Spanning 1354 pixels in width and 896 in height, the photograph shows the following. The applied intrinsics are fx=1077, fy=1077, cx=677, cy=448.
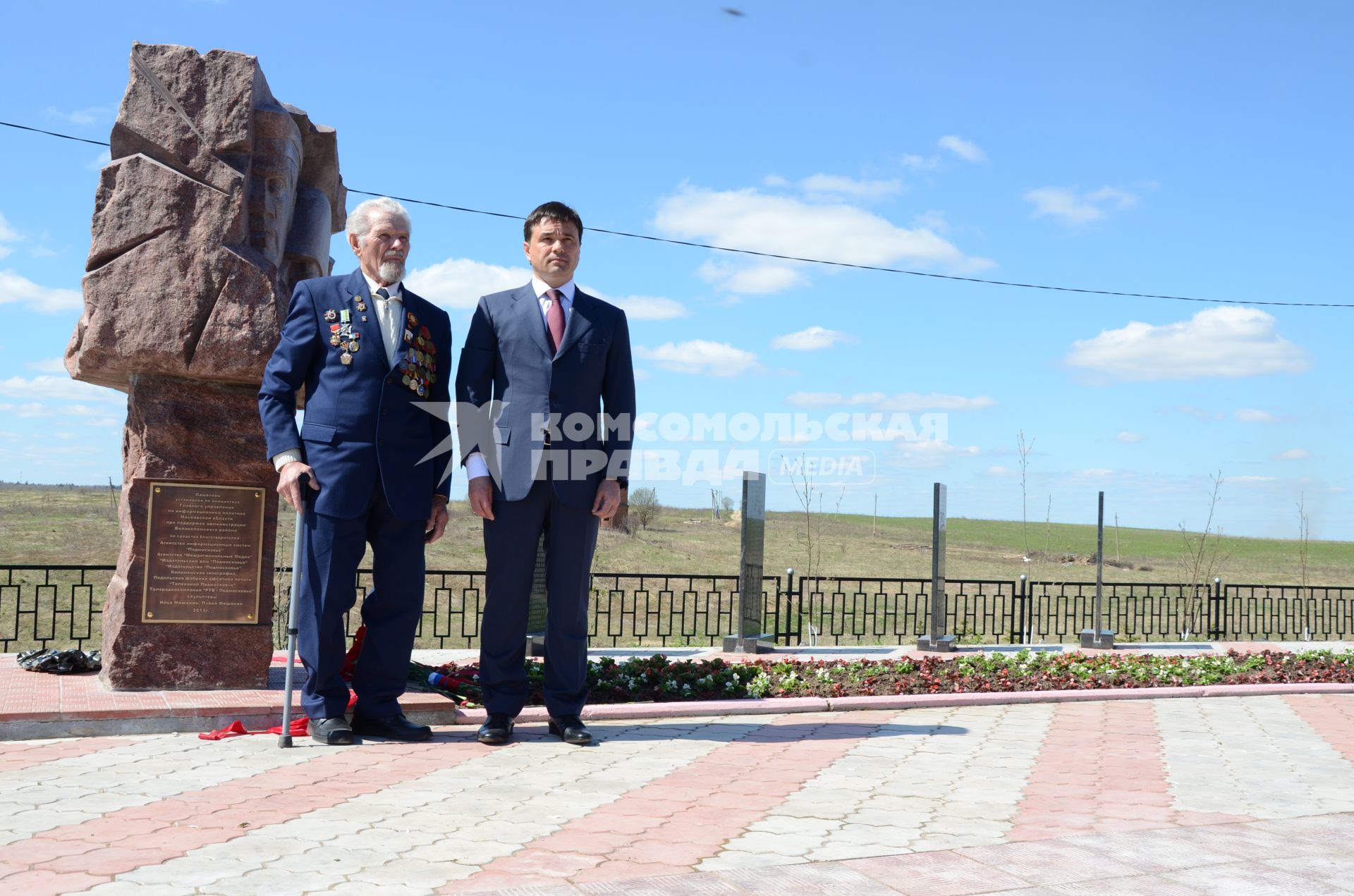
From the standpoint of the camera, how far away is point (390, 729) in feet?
14.7

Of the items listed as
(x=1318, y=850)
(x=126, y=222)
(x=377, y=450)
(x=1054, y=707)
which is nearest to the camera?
(x=1318, y=850)

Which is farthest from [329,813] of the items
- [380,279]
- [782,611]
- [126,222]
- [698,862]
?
[782,611]

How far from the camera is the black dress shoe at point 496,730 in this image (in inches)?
175

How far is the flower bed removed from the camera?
5891 mm

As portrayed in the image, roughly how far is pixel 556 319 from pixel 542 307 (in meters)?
0.08

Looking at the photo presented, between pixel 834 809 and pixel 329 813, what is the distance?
156 cm

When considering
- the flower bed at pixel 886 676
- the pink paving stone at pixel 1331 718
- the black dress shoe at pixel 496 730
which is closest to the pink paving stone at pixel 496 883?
the black dress shoe at pixel 496 730

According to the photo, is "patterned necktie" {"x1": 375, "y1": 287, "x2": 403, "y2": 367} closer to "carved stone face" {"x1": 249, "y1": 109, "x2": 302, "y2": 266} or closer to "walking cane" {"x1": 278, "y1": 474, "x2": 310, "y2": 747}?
"walking cane" {"x1": 278, "y1": 474, "x2": 310, "y2": 747}

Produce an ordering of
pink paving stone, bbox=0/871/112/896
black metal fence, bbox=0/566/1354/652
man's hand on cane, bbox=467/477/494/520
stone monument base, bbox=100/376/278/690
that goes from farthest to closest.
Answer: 1. black metal fence, bbox=0/566/1354/652
2. stone monument base, bbox=100/376/278/690
3. man's hand on cane, bbox=467/477/494/520
4. pink paving stone, bbox=0/871/112/896

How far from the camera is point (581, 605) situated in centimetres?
454

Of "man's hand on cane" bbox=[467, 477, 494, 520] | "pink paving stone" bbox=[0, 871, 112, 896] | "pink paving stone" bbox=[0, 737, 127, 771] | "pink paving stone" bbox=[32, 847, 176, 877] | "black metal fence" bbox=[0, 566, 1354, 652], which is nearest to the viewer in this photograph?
"pink paving stone" bbox=[0, 871, 112, 896]

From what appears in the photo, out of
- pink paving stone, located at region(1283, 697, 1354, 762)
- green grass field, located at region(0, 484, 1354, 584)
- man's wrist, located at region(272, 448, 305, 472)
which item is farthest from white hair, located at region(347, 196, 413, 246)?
green grass field, located at region(0, 484, 1354, 584)

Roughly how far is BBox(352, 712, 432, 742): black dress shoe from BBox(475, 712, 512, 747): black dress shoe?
241 millimetres

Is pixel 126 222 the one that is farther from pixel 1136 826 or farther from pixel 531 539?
pixel 1136 826
